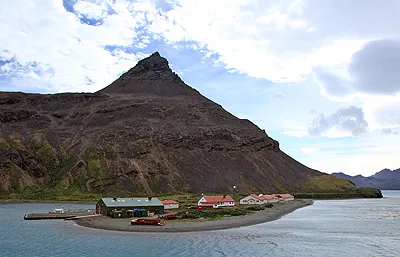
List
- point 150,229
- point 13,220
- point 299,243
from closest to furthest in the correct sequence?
point 299,243
point 150,229
point 13,220

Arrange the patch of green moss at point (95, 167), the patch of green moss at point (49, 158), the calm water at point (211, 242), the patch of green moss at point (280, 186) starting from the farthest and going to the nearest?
1. the patch of green moss at point (280, 186)
2. the patch of green moss at point (49, 158)
3. the patch of green moss at point (95, 167)
4. the calm water at point (211, 242)

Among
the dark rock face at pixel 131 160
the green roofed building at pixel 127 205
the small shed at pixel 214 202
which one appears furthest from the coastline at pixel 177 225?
the dark rock face at pixel 131 160

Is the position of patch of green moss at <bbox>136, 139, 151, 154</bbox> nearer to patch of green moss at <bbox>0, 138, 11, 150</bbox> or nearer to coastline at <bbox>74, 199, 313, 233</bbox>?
patch of green moss at <bbox>0, 138, 11, 150</bbox>

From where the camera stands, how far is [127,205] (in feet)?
284

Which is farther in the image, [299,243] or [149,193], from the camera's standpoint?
[149,193]

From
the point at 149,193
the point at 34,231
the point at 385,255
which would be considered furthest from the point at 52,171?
the point at 385,255

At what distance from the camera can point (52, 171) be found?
16962 cm

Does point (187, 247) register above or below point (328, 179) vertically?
below

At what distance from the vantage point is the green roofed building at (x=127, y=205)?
278 ft

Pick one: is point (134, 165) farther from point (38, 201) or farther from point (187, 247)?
point (187, 247)

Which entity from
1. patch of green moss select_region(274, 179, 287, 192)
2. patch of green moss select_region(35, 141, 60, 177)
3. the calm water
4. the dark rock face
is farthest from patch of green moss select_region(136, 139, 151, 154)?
the calm water

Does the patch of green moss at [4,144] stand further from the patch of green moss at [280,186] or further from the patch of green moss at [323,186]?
the patch of green moss at [323,186]

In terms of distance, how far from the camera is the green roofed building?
84.9m

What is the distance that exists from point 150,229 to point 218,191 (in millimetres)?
101997
